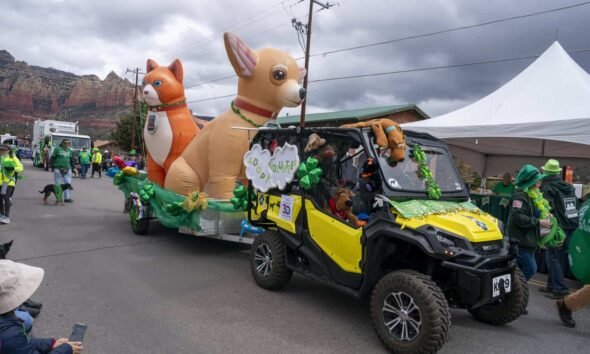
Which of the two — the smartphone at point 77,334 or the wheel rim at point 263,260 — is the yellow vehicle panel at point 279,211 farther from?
the smartphone at point 77,334

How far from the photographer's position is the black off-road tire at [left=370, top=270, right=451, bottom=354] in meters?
3.18

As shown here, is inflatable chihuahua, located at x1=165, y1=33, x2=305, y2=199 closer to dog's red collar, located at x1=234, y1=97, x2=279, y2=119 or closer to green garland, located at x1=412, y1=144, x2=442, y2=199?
dog's red collar, located at x1=234, y1=97, x2=279, y2=119

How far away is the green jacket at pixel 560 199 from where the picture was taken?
5.49 meters

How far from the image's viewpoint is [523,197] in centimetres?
486

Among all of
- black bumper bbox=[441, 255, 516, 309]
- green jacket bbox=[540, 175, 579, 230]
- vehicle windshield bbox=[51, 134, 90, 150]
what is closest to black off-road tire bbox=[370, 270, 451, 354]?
black bumper bbox=[441, 255, 516, 309]

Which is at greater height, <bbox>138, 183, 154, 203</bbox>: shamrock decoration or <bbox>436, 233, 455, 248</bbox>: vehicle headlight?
<bbox>436, 233, 455, 248</bbox>: vehicle headlight

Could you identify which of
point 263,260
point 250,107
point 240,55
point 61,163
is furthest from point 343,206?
point 61,163

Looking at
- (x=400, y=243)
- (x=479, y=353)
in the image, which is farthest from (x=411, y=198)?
(x=479, y=353)

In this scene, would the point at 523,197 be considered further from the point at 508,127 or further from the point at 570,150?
the point at 570,150

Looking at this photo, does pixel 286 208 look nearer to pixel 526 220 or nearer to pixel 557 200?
pixel 526 220

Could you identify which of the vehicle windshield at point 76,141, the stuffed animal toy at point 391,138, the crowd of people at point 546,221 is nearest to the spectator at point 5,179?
the stuffed animal toy at point 391,138

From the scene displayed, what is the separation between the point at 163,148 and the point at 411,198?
5.40m

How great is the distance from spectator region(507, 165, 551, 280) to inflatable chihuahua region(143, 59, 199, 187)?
5686 mm

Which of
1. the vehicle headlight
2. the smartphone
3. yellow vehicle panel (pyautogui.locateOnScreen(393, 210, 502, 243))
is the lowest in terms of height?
the smartphone
